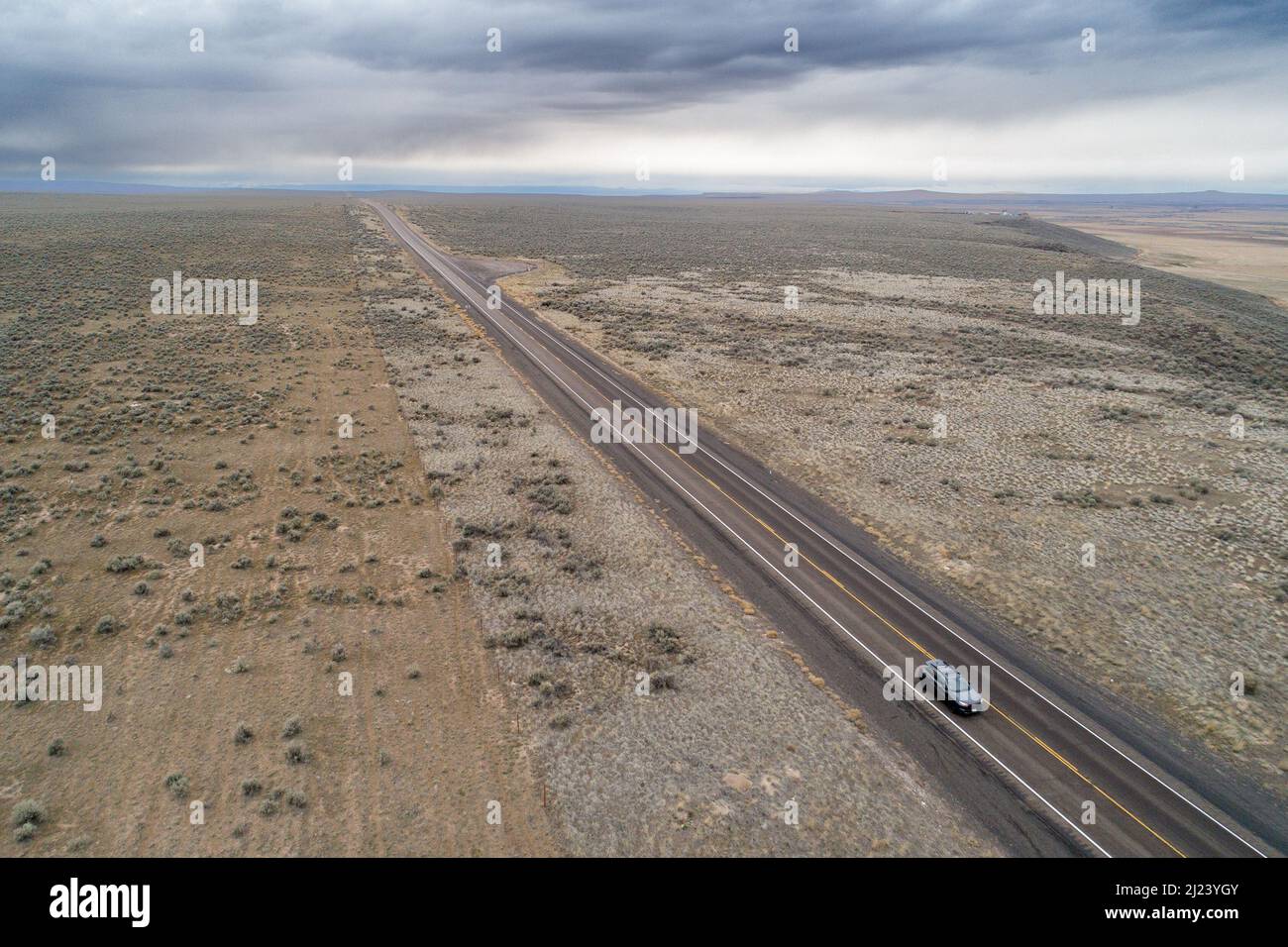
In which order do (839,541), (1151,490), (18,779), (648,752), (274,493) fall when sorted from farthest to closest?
(1151,490) → (274,493) → (839,541) → (648,752) → (18,779)

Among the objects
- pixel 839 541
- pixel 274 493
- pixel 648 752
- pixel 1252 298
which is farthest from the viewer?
pixel 1252 298

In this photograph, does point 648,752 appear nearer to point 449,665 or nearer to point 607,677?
point 607,677

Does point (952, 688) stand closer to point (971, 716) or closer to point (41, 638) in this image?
point (971, 716)

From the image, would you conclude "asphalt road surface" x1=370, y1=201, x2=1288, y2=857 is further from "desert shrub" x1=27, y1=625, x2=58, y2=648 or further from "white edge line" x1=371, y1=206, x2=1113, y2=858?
"desert shrub" x1=27, y1=625, x2=58, y2=648

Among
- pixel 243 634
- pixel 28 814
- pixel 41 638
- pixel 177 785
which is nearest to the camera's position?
pixel 28 814

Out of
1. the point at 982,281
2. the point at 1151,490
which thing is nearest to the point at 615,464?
the point at 1151,490

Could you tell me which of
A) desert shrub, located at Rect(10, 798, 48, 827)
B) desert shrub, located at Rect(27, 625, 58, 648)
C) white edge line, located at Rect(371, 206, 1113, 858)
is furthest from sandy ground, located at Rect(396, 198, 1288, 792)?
desert shrub, located at Rect(27, 625, 58, 648)

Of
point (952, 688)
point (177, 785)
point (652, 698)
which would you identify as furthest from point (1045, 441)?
point (177, 785)

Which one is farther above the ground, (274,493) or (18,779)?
(274,493)
